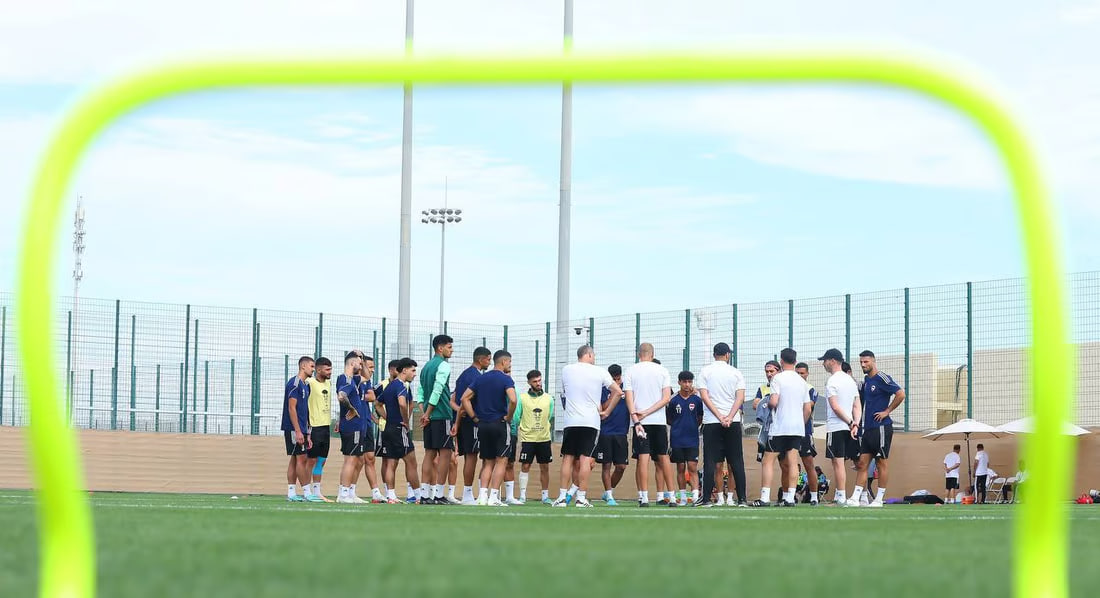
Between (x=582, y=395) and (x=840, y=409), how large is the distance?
319cm

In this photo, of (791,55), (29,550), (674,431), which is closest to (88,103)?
(791,55)

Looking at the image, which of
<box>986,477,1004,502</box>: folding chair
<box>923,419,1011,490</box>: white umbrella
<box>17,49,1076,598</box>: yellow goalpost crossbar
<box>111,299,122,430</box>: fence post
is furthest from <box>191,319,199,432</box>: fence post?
<box>17,49,1076,598</box>: yellow goalpost crossbar

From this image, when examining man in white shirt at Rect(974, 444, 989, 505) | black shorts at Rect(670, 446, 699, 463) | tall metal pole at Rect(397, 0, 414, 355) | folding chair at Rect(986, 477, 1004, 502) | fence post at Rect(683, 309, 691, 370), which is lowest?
folding chair at Rect(986, 477, 1004, 502)

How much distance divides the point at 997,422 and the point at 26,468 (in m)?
16.2

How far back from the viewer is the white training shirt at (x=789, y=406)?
51.2 feet

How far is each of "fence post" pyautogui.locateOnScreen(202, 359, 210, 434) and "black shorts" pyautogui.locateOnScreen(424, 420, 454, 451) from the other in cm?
857

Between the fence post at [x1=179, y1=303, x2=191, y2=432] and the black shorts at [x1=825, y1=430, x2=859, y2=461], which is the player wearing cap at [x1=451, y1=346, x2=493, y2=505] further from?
the fence post at [x1=179, y1=303, x2=191, y2=432]

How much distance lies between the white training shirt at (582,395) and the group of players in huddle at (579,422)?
0.05 feet

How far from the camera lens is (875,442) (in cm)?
1686

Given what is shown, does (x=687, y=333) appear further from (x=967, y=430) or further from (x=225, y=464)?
(x=225, y=464)

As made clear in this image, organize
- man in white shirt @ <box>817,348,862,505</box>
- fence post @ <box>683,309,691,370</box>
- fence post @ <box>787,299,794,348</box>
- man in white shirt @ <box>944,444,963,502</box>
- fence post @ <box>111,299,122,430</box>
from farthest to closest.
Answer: fence post @ <box>683,309,691,370</box> < fence post @ <box>787,299,794,348</box> < man in white shirt @ <box>944,444,963,502</box> < fence post @ <box>111,299,122,430</box> < man in white shirt @ <box>817,348,862,505</box>

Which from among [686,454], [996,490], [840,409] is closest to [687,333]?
[996,490]

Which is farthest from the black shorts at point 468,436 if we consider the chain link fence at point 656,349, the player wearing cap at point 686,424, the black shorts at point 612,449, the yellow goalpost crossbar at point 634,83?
the yellow goalpost crossbar at point 634,83

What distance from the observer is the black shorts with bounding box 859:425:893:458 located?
16891 mm
